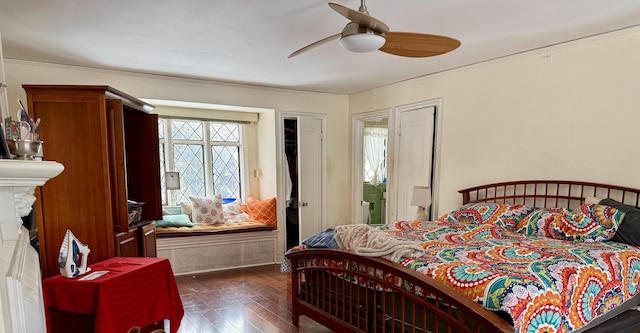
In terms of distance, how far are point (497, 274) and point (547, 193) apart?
172 centimetres

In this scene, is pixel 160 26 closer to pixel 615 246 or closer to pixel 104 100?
pixel 104 100

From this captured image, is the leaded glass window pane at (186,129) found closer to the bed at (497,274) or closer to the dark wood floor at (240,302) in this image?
the dark wood floor at (240,302)

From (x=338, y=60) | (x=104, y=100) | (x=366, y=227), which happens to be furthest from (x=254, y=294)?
(x=338, y=60)

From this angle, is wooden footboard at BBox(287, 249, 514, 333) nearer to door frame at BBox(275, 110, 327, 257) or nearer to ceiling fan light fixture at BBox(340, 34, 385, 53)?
ceiling fan light fixture at BBox(340, 34, 385, 53)

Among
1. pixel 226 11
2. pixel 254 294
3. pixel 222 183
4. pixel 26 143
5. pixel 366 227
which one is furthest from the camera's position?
pixel 222 183

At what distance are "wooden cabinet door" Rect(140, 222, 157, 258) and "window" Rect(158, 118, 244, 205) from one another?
162cm

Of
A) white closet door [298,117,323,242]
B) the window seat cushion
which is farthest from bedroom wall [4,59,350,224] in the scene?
the window seat cushion

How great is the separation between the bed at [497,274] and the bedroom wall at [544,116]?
0.21 meters

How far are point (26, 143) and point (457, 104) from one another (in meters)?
3.60

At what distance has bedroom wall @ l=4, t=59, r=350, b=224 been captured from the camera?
10.5 feet

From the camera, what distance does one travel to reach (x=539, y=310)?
1536 mm

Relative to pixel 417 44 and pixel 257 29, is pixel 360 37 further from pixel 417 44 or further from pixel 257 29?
pixel 257 29

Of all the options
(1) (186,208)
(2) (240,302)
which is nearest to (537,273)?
(2) (240,302)

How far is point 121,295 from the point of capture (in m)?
1.96
